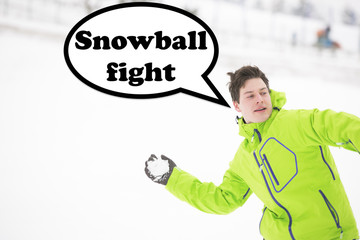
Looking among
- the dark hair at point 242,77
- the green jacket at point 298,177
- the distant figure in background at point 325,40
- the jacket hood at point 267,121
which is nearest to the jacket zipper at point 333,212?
the green jacket at point 298,177

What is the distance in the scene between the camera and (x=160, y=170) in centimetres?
151

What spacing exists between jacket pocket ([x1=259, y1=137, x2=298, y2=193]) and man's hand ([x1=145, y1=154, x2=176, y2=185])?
50 cm

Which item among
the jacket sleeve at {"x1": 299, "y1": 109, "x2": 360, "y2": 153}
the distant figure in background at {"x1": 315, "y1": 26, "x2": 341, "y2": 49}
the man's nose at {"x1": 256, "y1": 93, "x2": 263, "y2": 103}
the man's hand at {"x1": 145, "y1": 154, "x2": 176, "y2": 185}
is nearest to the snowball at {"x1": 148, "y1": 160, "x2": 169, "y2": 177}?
the man's hand at {"x1": 145, "y1": 154, "x2": 176, "y2": 185}

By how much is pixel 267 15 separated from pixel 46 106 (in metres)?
3.38

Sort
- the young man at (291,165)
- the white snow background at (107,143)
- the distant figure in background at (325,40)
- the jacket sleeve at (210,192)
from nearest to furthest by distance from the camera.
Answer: the young man at (291,165)
the jacket sleeve at (210,192)
the white snow background at (107,143)
the distant figure in background at (325,40)

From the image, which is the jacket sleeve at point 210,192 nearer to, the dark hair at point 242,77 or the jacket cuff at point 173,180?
the jacket cuff at point 173,180

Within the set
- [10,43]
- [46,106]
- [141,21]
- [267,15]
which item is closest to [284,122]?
[46,106]

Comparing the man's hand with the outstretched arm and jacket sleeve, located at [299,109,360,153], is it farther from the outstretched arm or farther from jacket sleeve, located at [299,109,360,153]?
jacket sleeve, located at [299,109,360,153]

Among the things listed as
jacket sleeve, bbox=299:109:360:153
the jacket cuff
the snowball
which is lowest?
the jacket cuff

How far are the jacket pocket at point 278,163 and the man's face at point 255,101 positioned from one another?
11 cm

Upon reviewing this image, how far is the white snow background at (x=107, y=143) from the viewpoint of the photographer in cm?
201

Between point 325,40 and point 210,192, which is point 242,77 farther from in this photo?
point 325,40

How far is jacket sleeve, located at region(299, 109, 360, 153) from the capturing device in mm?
950

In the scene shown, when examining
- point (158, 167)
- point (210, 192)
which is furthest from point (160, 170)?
point (210, 192)
